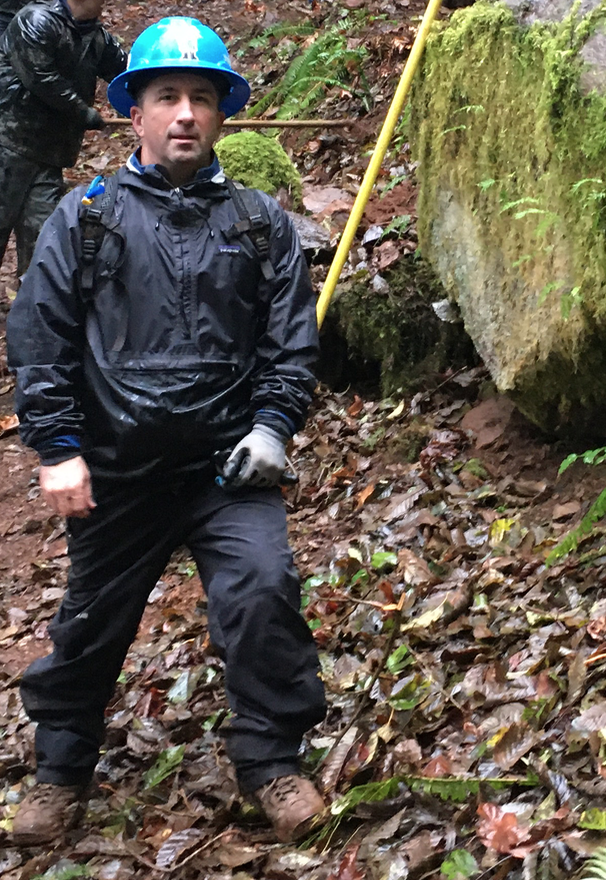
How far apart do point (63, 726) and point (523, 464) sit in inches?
114

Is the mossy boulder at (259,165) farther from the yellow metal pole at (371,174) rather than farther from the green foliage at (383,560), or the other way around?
the green foliage at (383,560)

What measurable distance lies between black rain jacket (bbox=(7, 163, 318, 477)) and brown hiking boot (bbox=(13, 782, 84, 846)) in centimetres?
137

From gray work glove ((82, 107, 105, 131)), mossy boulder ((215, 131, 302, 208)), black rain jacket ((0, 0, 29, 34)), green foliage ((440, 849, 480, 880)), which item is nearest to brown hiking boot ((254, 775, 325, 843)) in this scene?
green foliage ((440, 849, 480, 880))

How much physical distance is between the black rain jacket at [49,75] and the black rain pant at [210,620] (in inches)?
214

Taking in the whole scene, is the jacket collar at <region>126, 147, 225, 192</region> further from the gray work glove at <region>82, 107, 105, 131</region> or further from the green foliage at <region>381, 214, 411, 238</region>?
the gray work glove at <region>82, 107, 105, 131</region>

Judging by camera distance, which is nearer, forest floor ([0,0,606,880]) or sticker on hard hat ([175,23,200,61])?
forest floor ([0,0,606,880])

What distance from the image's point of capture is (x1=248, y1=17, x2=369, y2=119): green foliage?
33.2 ft

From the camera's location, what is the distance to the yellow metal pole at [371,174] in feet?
16.1

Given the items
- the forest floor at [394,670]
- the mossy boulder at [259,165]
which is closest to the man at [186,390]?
the forest floor at [394,670]

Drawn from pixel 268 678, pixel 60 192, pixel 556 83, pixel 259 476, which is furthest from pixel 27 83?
pixel 268 678

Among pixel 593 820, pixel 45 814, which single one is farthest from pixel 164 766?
pixel 593 820

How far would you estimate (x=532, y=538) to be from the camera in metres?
4.19

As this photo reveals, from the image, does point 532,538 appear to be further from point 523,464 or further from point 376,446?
point 376,446

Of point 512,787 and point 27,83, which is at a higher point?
point 27,83
